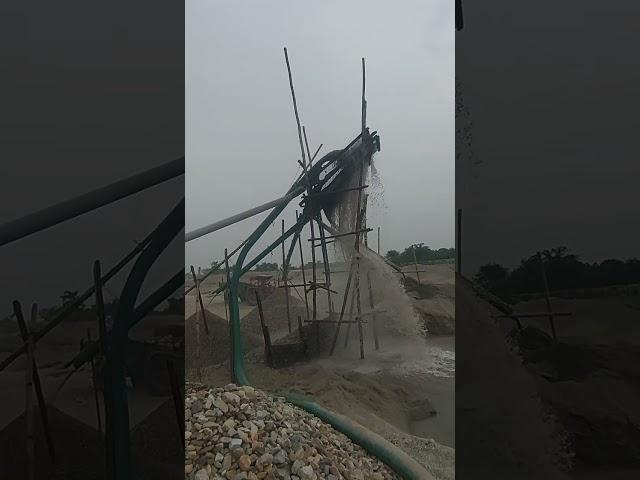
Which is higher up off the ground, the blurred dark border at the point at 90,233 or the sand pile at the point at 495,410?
the blurred dark border at the point at 90,233

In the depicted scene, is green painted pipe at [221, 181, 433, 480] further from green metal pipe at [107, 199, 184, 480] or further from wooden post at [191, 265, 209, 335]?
green metal pipe at [107, 199, 184, 480]

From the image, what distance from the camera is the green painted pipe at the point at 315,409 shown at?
6.21 feet

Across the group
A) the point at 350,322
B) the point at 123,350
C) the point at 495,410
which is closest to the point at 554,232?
the point at 495,410

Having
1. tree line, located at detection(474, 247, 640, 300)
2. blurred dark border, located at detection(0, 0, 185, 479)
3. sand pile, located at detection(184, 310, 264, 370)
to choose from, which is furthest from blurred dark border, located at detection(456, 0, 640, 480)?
blurred dark border, located at detection(0, 0, 185, 479)

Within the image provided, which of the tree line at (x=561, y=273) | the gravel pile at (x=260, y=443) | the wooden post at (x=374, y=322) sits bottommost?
the gravel pile at (x=260, y=443)

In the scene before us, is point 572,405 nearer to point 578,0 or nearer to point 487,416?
point 487,416

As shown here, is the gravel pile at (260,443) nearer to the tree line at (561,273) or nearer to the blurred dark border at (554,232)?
the blurred dark border at (554,232)

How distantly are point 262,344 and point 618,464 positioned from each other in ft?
4.31

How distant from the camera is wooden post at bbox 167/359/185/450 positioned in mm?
1454

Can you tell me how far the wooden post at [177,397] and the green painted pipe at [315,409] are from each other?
0.43 metres

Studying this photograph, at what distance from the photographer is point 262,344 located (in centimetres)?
194

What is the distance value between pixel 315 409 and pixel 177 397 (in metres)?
0.64

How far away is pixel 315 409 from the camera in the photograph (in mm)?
1939

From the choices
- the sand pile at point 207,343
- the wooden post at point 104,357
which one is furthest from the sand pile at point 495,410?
the wooden post at point 104,357
